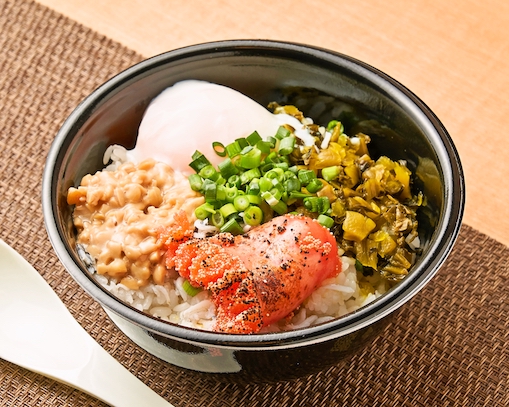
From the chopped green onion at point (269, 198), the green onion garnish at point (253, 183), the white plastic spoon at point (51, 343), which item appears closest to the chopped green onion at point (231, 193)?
the green onion garnish at point (253, 183)

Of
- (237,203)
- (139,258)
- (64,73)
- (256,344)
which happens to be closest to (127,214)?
(139,258)

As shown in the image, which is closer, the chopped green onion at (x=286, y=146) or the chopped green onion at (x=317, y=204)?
the chopped green onion at (x=317, y=204)

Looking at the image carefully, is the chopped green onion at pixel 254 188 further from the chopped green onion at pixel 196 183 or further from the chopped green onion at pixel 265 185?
the chopped green onion at pixel 196 183

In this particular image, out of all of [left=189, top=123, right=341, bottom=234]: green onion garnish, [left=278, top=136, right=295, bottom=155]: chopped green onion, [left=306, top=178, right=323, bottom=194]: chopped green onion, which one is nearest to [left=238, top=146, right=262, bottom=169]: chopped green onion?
[left=189, top=123, right=341, bottom=234]: green onion garnish

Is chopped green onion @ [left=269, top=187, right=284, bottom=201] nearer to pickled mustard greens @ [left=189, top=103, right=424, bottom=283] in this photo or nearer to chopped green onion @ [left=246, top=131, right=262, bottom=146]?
pickled mustard greens @ [left=189, top=103, right=424, bottom=283]

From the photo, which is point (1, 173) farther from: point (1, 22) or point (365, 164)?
point (365, 164)

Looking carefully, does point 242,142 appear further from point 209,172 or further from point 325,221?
point 325,221
